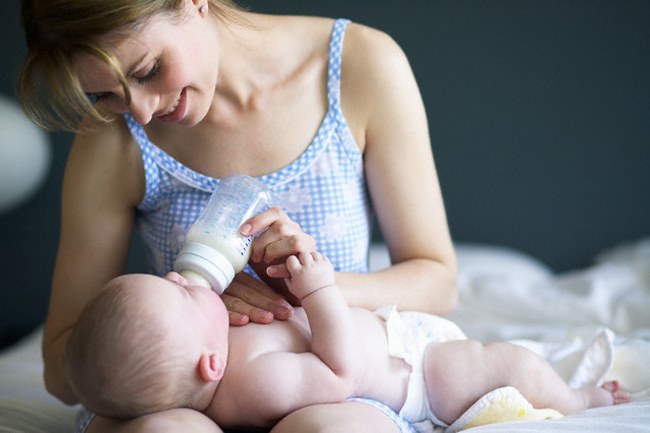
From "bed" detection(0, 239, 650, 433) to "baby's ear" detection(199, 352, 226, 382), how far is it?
345 millimetres

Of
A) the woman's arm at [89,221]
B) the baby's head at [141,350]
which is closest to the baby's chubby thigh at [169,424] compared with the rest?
the baby's head at [141,350]

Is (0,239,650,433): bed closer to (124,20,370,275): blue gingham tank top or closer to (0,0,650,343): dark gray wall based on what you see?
(0,0,650,343): dark gray wall

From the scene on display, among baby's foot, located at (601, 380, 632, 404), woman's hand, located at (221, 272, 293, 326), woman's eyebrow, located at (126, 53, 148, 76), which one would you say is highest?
woman's eyebrow, located at (126, 53, 148, 76)

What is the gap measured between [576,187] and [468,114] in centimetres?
45

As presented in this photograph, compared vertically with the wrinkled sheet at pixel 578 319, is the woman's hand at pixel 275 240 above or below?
above

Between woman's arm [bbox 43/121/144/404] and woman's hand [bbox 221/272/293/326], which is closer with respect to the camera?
woman's hand [bbox 221/272/293/326]

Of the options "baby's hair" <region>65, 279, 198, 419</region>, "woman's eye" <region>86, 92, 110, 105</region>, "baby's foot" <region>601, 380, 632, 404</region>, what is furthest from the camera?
"baby's foot" <region>601, 380, 632, 404</region>

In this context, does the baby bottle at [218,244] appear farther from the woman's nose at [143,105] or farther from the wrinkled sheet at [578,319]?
the wrinkled sheet at [578,319]

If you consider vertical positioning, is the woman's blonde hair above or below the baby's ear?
above

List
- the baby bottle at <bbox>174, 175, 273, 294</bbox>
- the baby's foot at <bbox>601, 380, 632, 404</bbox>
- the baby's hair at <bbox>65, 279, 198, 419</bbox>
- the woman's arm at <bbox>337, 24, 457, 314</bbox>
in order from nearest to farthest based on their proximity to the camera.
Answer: the baby's hair at <bbox>65, 279, 198, 419</bbox>
the baby bottle at <bbox>174, 175, 273, 294</bbox>
the baby's foot at <bbox>601, 380, 632, 404</bbox>
the woman's arm at <bbox>337, 24, 457, 314</bbox>

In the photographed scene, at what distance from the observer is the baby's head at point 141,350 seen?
0.92 m

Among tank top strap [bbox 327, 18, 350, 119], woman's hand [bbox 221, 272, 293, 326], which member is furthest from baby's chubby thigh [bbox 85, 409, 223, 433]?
tank top strap [bbox 327, 18, 350, 119]

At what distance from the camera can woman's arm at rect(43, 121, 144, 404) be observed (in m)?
1.35

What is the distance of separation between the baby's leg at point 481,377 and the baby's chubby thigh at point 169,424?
0.32 m
